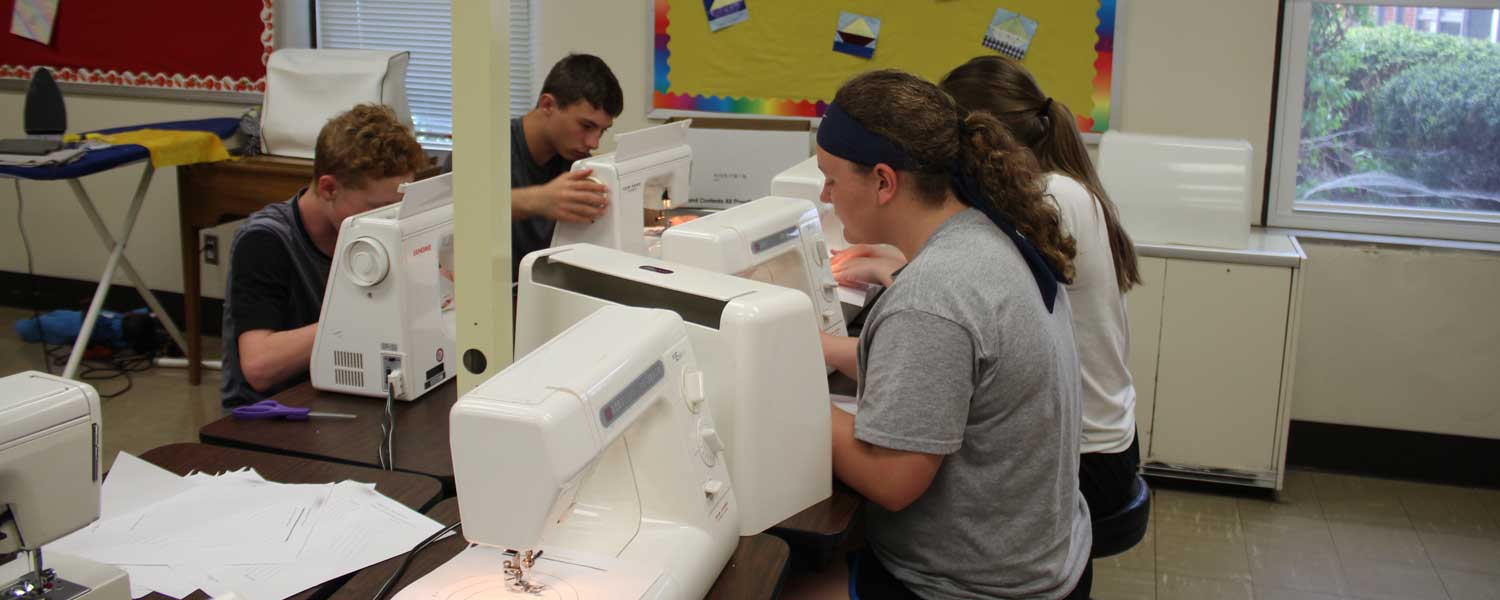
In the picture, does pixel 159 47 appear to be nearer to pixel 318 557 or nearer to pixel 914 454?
pixel 318 557

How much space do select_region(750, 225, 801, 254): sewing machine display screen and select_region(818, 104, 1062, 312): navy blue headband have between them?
0.41m

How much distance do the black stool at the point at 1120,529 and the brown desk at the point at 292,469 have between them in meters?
1.05

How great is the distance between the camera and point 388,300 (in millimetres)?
1870

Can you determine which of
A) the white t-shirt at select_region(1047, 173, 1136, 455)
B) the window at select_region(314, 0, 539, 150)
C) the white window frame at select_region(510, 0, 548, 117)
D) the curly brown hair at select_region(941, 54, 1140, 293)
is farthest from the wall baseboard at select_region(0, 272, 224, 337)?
the white t-shirt at select_region(1047, 173, 1136, 455)

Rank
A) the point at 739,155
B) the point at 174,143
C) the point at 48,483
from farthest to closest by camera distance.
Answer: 1. the point at 739,155
2. the point at 174,143
3. the point at 48,483

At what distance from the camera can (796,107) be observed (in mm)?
3875

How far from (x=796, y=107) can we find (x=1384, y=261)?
1.80 metres

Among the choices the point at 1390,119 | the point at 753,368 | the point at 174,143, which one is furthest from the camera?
the point at 174,143

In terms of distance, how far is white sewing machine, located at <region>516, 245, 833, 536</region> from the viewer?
4.58 ft

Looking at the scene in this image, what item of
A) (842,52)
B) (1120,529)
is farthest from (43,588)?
(842,52)

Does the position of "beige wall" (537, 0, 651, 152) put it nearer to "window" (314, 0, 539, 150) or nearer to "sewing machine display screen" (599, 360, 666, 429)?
"window" (314, 0, 539, 150)

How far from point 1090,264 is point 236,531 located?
129cm

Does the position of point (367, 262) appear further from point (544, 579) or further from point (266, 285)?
point (544, 579)

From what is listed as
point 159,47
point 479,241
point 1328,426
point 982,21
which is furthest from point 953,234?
point 159,47
